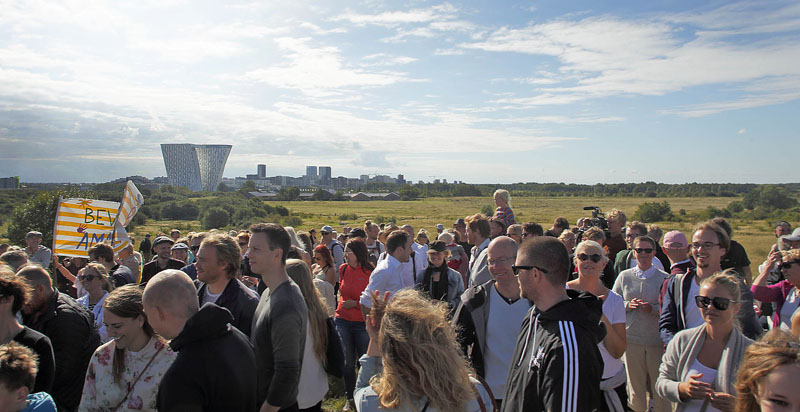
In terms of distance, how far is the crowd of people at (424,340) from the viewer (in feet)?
6.42

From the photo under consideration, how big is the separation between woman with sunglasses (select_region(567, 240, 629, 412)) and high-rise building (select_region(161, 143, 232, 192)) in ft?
507

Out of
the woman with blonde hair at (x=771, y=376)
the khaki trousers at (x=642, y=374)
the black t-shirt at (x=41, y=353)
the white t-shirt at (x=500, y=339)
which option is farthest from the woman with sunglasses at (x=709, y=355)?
the black t-shirt at (x=41, y=353)

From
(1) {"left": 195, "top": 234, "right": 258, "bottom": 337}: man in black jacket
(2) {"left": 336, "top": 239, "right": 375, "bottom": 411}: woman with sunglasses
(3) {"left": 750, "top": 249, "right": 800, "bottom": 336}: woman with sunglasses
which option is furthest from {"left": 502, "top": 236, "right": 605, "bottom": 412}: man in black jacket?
(2) {"left": 336, "top": 239, "right": 375, "bottom": 411}: woman with sunglasses

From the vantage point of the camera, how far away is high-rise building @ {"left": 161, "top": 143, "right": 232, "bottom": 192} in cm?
14812

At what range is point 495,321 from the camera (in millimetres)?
3334

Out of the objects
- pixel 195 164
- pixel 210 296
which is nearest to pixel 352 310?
pixel 210 296

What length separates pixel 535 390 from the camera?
2.25 meters

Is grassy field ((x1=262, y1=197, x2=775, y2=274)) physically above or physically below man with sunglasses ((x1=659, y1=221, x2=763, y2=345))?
below

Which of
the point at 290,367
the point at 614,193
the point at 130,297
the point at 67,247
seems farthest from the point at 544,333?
the point at 614,193

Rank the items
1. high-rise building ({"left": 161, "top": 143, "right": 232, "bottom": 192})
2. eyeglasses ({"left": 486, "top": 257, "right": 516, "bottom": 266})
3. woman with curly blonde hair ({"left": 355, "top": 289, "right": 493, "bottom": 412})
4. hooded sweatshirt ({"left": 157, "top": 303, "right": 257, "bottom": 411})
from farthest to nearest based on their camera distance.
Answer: high-rise building ({"left": 161, "top": 143, "right": 232, "bottom": 192}) → eyeglasses ({"left": 486, "top": 257, "right": 516, "bottom": 266}) → hooded sweatshirt ({"left": 157, "top": 303, "right": 257, "bottom": 411}) → woman with curly blonde hair ({"left": 355, "top": 289, "right": 493, "bottom": 412})

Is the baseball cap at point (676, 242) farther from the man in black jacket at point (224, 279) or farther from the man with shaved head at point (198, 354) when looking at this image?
the man with shaved head at point (198, 354)

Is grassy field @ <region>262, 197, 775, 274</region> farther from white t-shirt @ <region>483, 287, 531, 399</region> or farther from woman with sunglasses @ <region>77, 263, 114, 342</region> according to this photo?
woman with sunglasses @ <region>77, 263, 114, 342</region>

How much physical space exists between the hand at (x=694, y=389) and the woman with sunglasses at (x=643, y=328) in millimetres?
1779

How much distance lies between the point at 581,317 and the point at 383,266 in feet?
10.4
